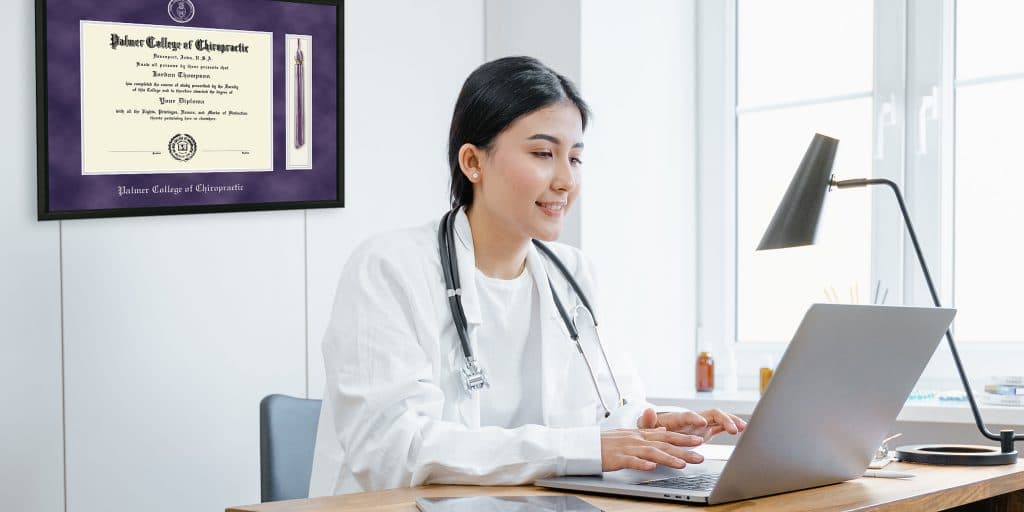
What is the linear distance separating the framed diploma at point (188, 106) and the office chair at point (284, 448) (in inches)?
21.8

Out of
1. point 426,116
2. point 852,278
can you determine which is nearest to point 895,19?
point 852,278

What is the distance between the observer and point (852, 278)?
3135mm

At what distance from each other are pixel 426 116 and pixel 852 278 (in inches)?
48.2

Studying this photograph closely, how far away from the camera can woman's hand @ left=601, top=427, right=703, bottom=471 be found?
1.44 meters

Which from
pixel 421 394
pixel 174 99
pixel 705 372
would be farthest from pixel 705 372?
pixel 421 394

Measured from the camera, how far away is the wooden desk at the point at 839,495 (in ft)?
4.27

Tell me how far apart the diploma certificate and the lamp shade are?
1.28m

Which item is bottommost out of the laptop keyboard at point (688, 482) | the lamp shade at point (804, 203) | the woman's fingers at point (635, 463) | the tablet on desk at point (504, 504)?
the laptop keyboard at point (688, 482)

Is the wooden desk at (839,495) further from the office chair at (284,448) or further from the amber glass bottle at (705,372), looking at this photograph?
the amber glass bottle at (705,372)

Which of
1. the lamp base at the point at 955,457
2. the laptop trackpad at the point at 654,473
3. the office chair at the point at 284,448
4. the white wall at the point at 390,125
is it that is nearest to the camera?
the laptop trackpad at the point at 654,473

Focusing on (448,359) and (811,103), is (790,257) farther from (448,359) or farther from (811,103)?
(448,359)

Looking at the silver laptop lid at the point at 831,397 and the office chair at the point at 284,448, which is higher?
the silver laptop lid at the point at 831,397

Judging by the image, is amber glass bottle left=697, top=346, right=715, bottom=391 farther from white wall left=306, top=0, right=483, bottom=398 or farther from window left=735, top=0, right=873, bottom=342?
white wall left=306, top=0, right=483, bottom=398

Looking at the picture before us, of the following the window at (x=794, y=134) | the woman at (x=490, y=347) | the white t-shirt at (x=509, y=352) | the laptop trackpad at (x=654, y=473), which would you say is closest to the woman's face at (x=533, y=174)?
the woman at (x=490, y=347)
